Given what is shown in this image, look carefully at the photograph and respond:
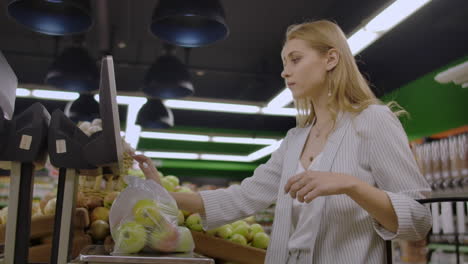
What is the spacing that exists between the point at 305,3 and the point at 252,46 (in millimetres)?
1723

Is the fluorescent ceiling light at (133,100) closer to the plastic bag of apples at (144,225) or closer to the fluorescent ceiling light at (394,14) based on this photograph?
the fluorescent ceiling light at (394,14)

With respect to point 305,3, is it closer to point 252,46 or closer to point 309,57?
point 252,46

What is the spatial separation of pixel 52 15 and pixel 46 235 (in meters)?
1.45

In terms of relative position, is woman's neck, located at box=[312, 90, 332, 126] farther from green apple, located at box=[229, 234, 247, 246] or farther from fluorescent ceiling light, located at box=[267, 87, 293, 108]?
fluorescent ceiling light, located at box=[267, 87, 293, 108]

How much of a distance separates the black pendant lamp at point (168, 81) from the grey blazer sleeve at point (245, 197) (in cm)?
261

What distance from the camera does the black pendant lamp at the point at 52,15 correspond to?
2.71m

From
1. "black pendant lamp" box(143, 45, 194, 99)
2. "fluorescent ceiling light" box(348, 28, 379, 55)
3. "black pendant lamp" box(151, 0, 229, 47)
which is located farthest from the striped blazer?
"black pendant lamp" box(143, 45, 194, 99)

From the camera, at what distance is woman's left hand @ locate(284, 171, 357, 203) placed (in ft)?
3.83

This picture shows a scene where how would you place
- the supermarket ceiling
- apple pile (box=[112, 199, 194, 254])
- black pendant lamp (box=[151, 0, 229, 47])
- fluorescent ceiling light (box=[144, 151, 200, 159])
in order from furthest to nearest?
1. fluorescent ceiling light (box=[144, 151, 200, 159])
2. the supermarket ceiling
3. black pendant lamp (box=[151, 0, 229, 47])
4. apple pile (box=[112, 199, 194, 254])

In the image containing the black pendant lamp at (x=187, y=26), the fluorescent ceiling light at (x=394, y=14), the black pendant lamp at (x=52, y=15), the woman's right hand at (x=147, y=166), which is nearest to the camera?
the woman's right hand at (x=147, y=166)

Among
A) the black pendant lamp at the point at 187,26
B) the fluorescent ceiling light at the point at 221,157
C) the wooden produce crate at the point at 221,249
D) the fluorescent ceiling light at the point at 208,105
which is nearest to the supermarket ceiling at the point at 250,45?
the fluorescent ceiling light at the point at 208,105

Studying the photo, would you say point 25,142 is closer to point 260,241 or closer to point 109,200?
point 109,200

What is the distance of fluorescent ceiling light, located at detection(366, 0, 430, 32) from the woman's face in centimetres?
170

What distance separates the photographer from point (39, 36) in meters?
7.64
